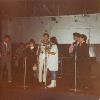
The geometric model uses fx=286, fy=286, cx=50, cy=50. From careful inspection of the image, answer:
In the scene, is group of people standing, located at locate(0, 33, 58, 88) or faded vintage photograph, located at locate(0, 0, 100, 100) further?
group of people standing, located at locate(0, 33, 58, 88)

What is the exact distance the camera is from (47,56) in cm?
535

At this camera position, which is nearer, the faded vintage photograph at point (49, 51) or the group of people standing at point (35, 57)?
the faded vintage photograph at point (49, 51)

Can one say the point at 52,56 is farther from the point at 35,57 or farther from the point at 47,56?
the point at 35,57

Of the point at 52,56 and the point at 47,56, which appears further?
the point at 47,56

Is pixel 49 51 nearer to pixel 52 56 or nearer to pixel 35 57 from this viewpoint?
pixel 52 56

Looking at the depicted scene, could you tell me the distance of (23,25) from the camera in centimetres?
750

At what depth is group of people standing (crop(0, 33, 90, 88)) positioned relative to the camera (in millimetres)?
5172

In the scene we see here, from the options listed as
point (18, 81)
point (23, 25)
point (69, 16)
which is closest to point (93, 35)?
point (69, 16)

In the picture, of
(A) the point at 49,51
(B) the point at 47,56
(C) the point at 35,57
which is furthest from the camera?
(C) the point at 35,57

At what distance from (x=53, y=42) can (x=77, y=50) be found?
0.46m

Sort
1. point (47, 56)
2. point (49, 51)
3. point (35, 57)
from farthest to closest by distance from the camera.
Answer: point (35, 57) < point (47, 56) < point (49, 51)

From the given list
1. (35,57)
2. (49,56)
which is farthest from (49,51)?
(35,57)

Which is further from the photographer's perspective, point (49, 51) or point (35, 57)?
point (35, 57)

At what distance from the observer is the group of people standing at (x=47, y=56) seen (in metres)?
5.17
